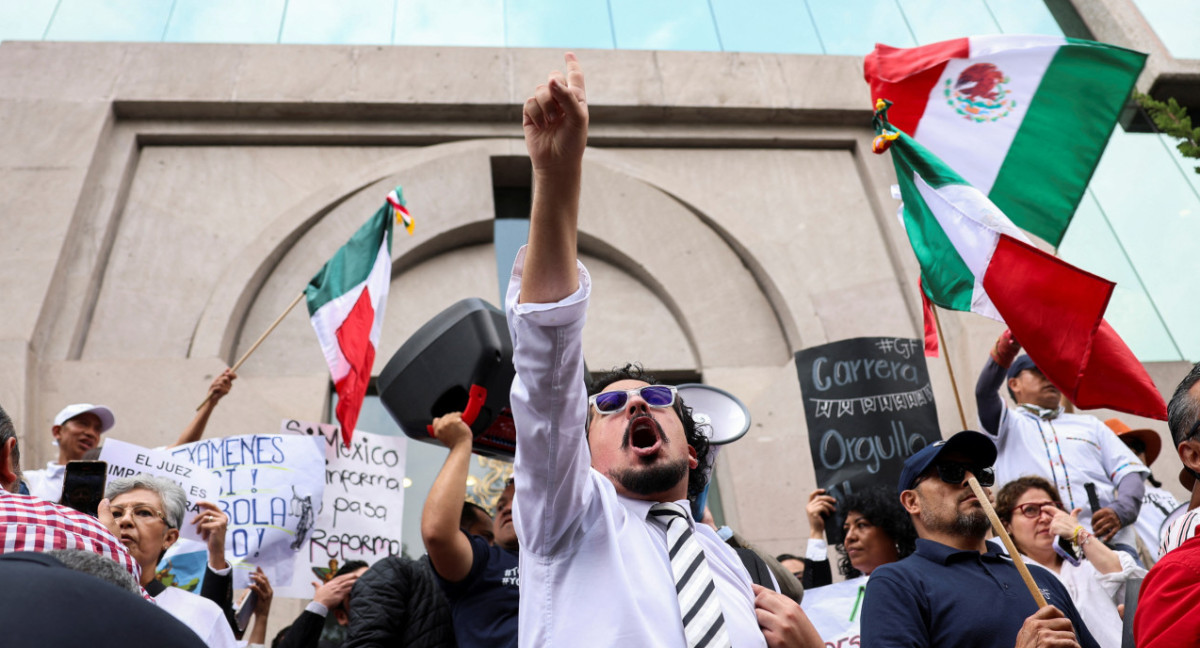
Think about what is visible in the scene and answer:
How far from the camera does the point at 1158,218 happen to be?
9414 mm

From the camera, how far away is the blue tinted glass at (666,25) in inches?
388

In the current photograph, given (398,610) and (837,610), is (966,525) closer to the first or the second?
(837,610)

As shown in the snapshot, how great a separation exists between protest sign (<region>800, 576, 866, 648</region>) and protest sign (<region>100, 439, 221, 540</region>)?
2926 millimetres

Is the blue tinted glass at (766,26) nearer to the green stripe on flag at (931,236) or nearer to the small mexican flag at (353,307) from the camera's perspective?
the small mexican flag at (353,307)

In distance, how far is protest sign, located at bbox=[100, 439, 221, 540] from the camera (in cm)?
508

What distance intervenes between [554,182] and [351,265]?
5263mm

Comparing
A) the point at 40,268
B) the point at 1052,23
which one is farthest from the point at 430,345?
the point at 1052,23

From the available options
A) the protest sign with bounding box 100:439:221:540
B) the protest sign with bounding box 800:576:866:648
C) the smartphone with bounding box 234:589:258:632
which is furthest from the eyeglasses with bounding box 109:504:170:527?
the protest sign with bounding box 800:576:866:648

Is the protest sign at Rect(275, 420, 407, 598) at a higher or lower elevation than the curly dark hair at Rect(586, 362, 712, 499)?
higher

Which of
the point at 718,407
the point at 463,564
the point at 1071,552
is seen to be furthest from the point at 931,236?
the point at 463,564

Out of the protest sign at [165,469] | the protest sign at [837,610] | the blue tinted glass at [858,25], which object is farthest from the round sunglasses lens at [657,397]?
the blue tinted glass at [858,25]

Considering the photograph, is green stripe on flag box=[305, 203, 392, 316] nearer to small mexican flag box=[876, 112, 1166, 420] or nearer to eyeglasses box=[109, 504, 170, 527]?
eyeglasses box=[109, 504, 170, 527]

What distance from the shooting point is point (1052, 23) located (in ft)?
34.9

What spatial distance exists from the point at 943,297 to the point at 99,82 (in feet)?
24.2
